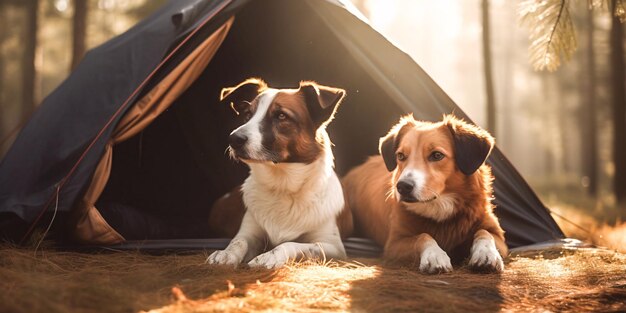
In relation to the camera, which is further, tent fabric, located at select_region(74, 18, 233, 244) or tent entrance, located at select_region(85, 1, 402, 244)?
tent entrance, located at select_region(85, 1, 402, 244)

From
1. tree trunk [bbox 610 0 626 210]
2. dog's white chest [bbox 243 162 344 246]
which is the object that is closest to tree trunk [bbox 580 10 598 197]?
tree trunk [bbox 610 0 626 210]

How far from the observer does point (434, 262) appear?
376cm

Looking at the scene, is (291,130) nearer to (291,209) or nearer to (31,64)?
(291,209)

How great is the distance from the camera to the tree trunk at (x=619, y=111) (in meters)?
8.94

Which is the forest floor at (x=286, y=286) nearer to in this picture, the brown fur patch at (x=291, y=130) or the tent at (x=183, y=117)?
the tent at (x=183, y=117)

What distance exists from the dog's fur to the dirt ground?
0.18 m

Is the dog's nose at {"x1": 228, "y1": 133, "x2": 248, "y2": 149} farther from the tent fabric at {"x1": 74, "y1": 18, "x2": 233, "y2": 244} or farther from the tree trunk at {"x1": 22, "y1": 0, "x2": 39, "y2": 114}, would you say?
the tree trunk at {"x1": 22, "y1": 0, "x2": 39, "y2": 114}

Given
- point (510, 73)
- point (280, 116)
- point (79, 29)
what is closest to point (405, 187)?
point (280, 116)

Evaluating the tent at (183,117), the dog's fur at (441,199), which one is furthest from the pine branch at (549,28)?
the dog's fur at (441,199)

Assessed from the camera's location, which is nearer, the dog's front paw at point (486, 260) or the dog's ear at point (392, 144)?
the dog's front paw at point (486, 260)

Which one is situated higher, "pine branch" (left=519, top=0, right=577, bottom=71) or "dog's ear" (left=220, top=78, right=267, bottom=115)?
"pine branch" (left=519, top=0, right=577, bottom=71)

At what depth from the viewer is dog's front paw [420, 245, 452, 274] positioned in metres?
3.75

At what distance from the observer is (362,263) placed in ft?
14.1

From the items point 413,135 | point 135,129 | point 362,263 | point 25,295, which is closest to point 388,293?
point 362,263
